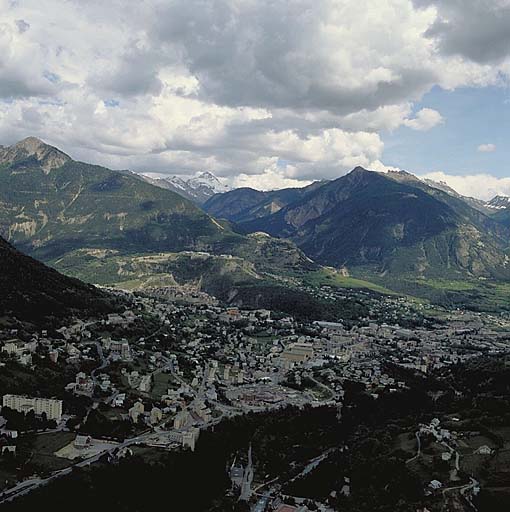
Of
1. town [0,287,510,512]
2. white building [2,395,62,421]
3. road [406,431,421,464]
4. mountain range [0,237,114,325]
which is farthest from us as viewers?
mountain range [0,237,114,325]

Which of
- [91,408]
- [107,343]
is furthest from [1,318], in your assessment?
[91,408]

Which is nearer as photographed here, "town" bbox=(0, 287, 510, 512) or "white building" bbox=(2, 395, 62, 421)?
"town" bbox=(0, 287, 510, 512)

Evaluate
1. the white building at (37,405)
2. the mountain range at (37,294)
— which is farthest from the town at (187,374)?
the mountain range at (37,294)

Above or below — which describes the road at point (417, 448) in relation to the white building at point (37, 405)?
below

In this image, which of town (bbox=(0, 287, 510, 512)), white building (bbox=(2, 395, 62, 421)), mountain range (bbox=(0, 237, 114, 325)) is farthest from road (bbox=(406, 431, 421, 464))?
mountain range (bbox=(0, 237, 114, 325))

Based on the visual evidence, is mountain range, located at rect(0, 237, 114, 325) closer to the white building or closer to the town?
the town

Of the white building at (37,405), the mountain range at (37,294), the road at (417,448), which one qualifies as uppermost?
the mountain range at (37,294)

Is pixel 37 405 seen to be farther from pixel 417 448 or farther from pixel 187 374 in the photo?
pixel 417 448

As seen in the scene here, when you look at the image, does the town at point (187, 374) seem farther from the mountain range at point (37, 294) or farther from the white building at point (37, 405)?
the mountain range at point (37, 294)

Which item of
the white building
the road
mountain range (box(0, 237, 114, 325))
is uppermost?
mountain range (box(0, 237, 114, 325))

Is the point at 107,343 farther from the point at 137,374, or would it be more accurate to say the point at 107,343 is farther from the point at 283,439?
the point at 283,439

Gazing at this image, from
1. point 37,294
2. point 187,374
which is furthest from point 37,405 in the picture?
point 37,294
